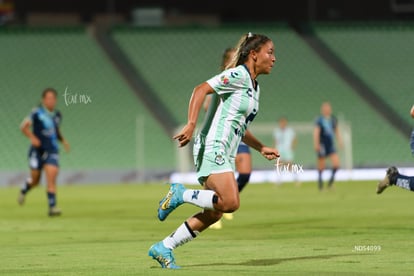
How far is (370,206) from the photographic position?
2011 centimetres

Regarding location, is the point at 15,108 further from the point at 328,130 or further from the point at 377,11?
the point at 377,11

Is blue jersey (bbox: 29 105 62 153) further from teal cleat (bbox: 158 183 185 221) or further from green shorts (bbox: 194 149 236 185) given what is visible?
green shorts (bbox: 194 149 236 185)

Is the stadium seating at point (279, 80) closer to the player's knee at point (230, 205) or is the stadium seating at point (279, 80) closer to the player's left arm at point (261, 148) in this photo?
the player's left arm at point (261, 148)

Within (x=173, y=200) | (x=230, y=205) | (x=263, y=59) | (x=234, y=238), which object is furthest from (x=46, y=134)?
(x=230, y=205)

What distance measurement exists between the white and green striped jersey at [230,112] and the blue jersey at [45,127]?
997cm

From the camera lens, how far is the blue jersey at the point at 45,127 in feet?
64.2

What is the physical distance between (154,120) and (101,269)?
2641 centimetres

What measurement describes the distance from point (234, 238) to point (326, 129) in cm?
1580

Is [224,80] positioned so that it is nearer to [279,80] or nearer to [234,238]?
[234,238]

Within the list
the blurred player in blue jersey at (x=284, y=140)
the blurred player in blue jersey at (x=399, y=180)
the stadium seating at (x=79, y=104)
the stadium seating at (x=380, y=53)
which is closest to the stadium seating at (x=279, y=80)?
the blurred player in blue jersey at (x=284, y=140)

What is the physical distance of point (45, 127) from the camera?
19.6 meters

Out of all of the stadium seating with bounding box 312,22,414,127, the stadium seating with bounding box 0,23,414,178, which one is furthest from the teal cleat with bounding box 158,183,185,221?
the stadium seating with bounding box 312,22,414,127

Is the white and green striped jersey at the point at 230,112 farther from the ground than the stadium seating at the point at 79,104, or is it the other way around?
the white and green striped jersey at the point at 230,112

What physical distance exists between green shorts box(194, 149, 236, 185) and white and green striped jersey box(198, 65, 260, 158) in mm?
46
